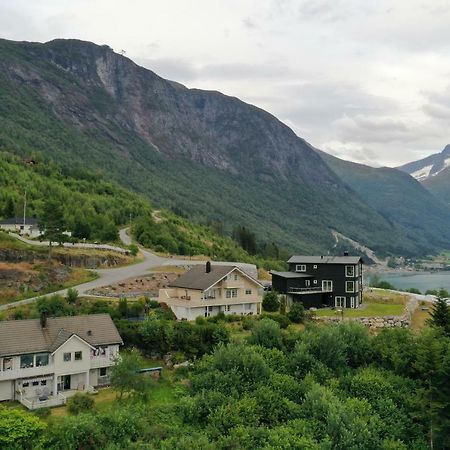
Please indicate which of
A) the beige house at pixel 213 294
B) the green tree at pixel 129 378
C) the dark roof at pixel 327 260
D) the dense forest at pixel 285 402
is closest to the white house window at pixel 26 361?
the dense forest at pixel 285 402

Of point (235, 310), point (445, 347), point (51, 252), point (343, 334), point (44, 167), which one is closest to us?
point (445, 347)

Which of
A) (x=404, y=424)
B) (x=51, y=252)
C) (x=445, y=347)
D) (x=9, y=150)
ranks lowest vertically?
(x=404, y=424)

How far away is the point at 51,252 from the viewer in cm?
6391

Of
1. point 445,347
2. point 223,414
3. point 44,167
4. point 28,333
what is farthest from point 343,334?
point 44,167

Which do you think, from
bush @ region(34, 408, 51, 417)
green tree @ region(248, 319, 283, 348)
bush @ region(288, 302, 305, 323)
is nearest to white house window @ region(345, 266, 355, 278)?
bush @ region(288, 302, 305, 323)

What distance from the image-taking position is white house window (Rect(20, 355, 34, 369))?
3706cm

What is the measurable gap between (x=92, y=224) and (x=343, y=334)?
56.9 metres

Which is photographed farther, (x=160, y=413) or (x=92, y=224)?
(x=92, y=224)

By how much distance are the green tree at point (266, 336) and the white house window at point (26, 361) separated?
53.2 feet

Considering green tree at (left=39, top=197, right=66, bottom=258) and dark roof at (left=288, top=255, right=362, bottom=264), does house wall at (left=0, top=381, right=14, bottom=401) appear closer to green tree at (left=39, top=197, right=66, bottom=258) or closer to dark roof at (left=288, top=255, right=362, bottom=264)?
green tree at (left=39, top=197, right=66, bottom=258)

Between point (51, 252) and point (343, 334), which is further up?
point (51, 252)

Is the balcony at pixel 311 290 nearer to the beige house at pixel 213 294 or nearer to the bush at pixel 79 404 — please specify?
the beige house at pixel 213 294

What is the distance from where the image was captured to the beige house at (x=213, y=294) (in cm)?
5228

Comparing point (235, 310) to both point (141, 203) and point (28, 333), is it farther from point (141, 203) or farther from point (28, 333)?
point (141, 203)
